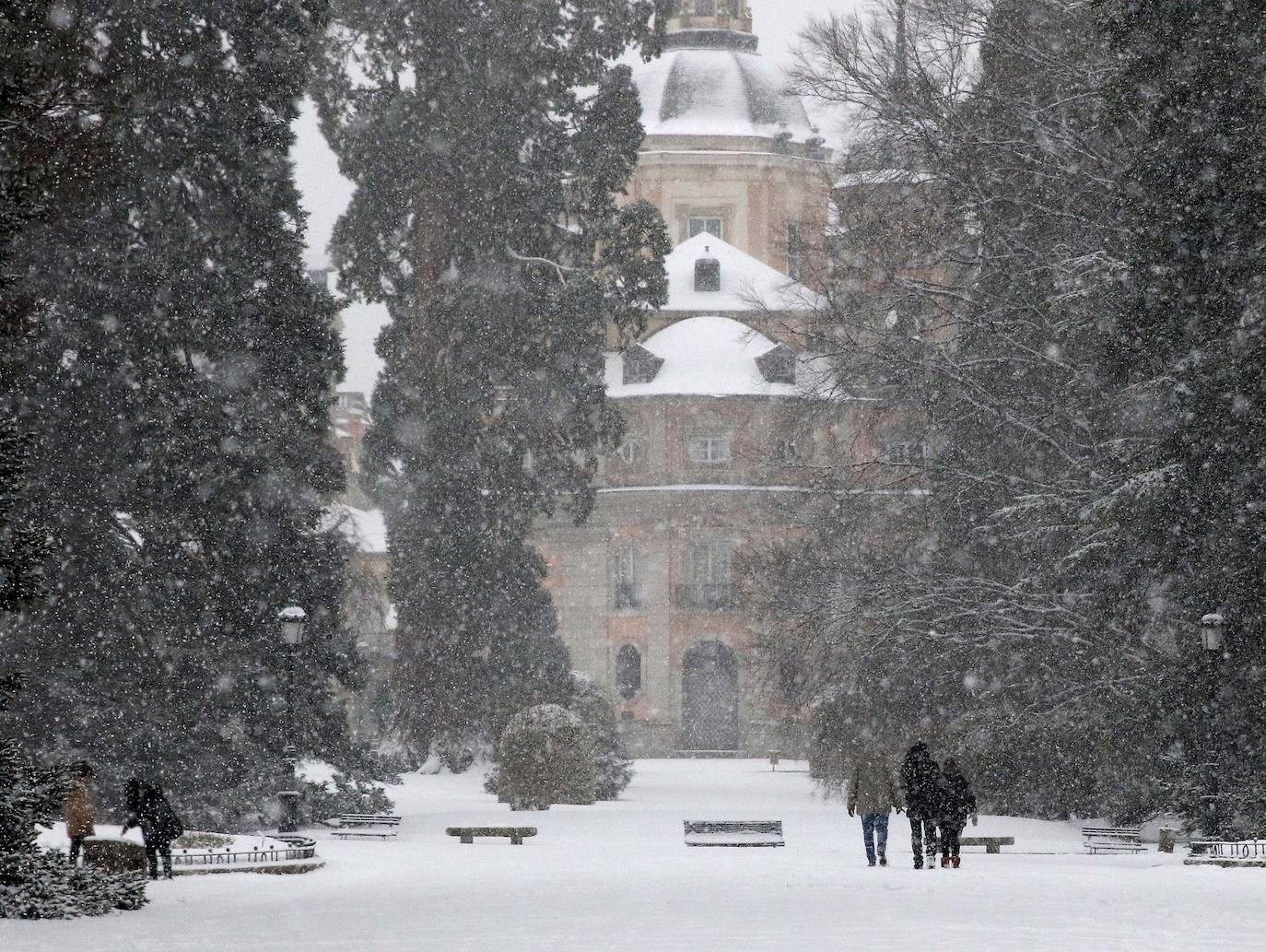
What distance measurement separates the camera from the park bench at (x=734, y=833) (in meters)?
22.3

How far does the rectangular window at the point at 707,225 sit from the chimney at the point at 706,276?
3766 millimetres

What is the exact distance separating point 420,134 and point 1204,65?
2049 centimetres

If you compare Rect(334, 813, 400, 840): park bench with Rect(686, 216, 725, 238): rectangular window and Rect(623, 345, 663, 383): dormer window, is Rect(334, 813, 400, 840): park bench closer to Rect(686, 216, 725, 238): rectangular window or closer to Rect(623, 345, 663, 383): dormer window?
Rect(623, 345, 663, 383): dormer window

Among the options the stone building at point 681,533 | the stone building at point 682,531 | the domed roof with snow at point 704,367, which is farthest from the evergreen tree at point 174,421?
the domed roof with snow at point 704,367

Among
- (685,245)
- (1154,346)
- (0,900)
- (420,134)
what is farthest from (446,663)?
(685,245)

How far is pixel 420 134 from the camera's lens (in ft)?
117

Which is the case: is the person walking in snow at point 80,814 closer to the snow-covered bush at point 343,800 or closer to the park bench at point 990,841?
the park bench at point 990,841

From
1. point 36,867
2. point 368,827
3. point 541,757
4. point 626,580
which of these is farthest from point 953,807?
point 626,580

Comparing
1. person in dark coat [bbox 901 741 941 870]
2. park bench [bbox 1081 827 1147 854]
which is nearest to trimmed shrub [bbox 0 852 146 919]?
person in dark coat [bbox 901 741 941 870]

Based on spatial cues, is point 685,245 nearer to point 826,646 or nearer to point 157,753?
point 826,646

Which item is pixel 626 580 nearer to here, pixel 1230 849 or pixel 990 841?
pixel 990 841

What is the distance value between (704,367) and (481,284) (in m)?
21.8

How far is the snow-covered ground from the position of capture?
11914 mm

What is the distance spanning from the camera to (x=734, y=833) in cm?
2281
